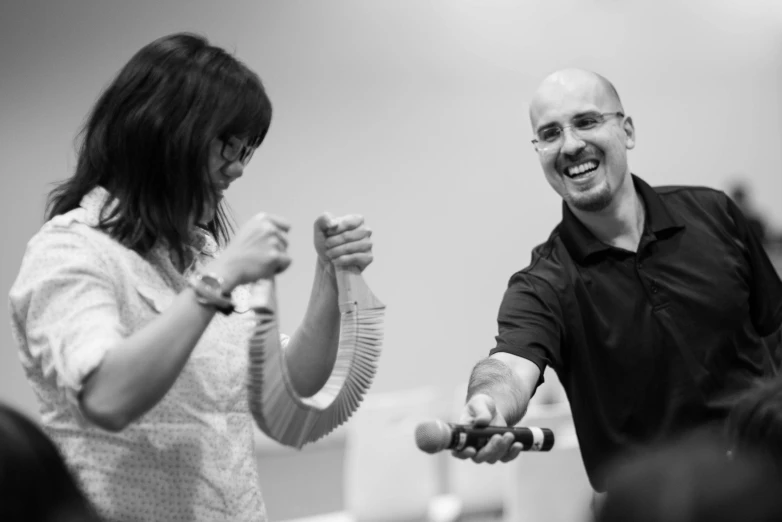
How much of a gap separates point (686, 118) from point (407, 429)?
3120mm

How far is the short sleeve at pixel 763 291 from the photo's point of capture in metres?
2.63

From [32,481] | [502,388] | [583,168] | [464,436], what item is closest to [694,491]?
[32,481]

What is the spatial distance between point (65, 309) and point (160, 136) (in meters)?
0.35

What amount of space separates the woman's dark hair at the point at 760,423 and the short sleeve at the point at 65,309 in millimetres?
907

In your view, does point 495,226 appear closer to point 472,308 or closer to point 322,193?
point 472,308

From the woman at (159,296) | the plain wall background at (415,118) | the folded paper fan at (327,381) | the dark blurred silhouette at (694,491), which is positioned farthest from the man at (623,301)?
the plain wall background at (415,118)

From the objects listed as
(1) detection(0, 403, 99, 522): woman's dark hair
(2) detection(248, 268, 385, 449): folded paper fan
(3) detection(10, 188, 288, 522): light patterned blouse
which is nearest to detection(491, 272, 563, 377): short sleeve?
(2) detection(248, 268, 385, 449): folded paper fan

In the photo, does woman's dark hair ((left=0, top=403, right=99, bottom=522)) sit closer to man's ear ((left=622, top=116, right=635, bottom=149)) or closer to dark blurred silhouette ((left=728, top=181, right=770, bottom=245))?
man's ear ((left=622, top=116, right=635, bottom=149))

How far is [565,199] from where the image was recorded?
275 cm

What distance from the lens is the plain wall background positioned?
191 inches

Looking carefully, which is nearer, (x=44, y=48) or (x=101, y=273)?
(x=101, y=273)

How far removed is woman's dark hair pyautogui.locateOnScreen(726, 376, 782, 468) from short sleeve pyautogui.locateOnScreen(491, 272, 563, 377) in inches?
45.0

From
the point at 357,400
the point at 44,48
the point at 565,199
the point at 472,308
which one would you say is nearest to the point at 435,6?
the point at 472,308

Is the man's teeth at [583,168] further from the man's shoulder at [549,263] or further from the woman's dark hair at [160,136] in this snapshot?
the woman's dark hair at [160,136]
